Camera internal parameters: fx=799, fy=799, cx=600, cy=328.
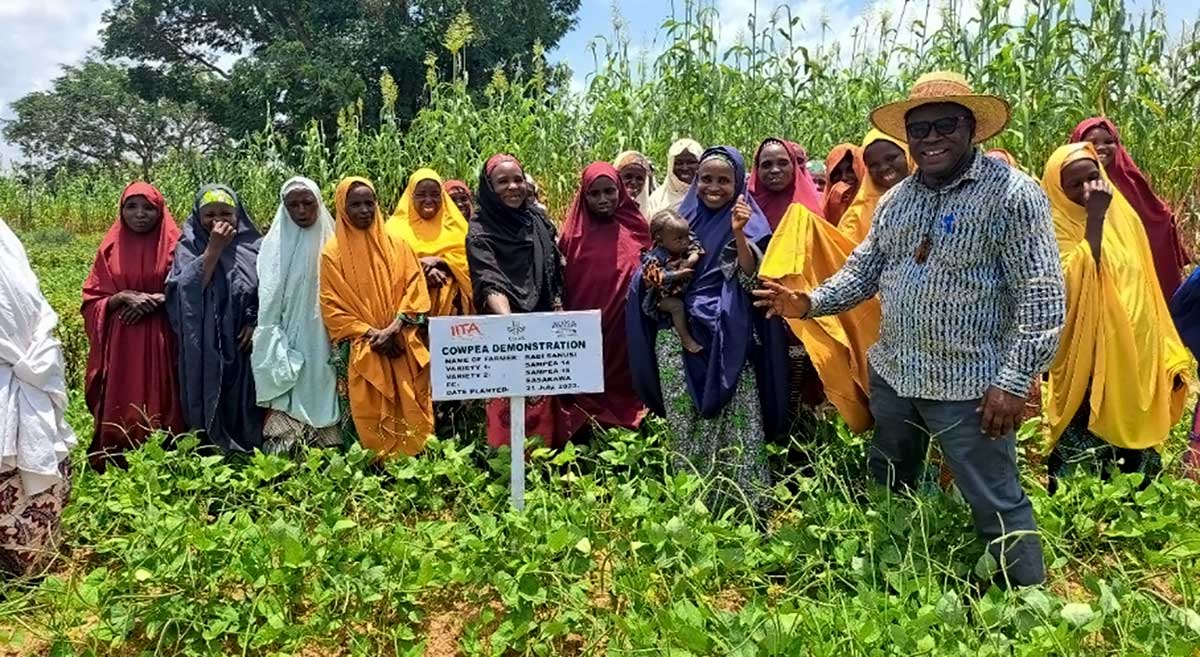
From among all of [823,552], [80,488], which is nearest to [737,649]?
[823,552]

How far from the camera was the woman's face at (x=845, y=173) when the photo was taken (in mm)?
3887

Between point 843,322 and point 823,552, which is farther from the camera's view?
point 843,322

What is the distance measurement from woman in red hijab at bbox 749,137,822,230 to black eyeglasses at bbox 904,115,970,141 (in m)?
1.24

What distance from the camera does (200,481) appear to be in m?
3.08

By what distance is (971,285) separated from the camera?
221cm

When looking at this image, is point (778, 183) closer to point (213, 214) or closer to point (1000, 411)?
point (1000, 411)

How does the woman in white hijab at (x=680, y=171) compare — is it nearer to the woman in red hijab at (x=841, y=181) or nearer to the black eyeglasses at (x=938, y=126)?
the woman in red hijab at (x=841, y=181)

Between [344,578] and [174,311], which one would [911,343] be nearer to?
[344,578]

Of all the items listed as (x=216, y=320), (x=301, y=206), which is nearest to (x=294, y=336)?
(x=216, y=320)

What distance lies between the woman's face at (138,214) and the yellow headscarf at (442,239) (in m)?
1.02

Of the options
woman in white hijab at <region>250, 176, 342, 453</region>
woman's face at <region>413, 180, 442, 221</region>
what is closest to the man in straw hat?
woman's face at <region>413, 180, 442, 221</region>

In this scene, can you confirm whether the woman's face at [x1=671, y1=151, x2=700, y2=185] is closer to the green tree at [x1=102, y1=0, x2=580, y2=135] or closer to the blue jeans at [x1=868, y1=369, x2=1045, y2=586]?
the blue jeans at [x1=868, y1=369, x2=1045, y2=586]

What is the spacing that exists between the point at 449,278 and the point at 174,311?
1181mm

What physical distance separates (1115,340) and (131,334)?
3912 millimetres
